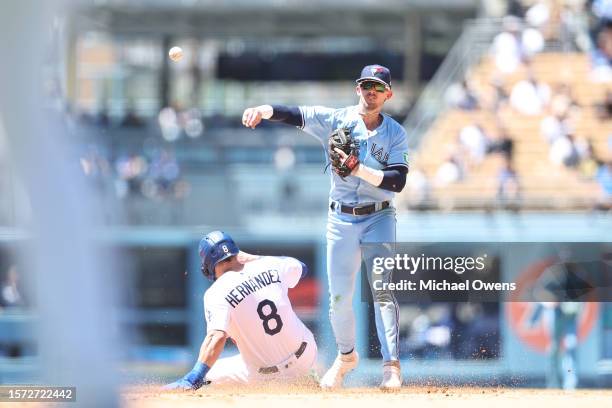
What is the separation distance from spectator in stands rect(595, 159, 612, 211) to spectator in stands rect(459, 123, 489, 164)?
1.21 m

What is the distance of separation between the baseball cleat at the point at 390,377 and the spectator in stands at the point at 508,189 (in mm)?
4703

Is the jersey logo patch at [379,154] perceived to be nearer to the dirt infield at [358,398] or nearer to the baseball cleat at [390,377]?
the baseball cleat at [390,377]

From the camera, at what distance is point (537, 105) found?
12.8m

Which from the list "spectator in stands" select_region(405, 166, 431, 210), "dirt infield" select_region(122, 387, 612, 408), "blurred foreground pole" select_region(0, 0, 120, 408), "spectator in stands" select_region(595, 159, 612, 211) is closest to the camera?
"blurred foreground pole" select_region(0, 0, 120, 408)

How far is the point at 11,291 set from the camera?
10.9m

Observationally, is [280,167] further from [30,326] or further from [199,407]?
[199,407]

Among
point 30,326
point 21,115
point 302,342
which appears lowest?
point 30,326

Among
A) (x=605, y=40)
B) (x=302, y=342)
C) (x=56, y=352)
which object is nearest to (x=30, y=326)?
(x=302, y=342)

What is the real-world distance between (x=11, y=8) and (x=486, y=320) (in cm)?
576

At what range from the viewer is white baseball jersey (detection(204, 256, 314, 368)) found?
7.27 m

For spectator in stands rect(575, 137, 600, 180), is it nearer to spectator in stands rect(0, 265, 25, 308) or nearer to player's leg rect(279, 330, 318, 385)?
player's leg rect(279, 330, 318, 385)

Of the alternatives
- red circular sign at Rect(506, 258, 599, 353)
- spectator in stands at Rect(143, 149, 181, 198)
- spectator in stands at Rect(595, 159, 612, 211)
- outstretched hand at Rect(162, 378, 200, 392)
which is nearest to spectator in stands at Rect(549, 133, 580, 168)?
spectator in stands at Rect(595, 159, 612, 211)

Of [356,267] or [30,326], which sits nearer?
[356,267]

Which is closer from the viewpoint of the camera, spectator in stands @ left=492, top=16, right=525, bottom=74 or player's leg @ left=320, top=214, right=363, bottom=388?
player's leg @ left=320, top=214, right=363, bottom=388
